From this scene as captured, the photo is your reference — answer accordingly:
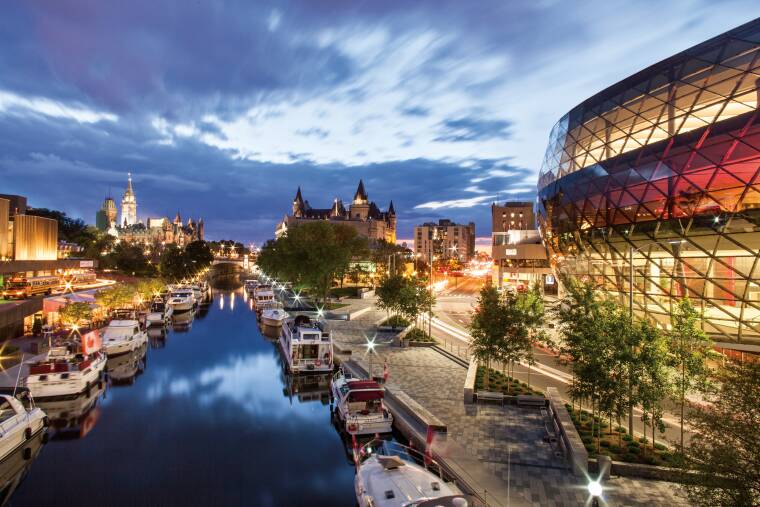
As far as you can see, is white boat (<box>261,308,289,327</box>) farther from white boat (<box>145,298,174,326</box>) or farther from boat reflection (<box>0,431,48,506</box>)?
boat reflection (<box>0,431,48,506</box>)

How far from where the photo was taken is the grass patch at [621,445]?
602 inches

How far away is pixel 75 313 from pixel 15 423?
76.3 ft

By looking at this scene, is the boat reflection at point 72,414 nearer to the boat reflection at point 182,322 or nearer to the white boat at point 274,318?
the white boat at point 274,318

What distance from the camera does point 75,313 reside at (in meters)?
38.8

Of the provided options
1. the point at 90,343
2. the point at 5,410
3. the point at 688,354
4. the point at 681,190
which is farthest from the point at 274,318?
the point at 688,354

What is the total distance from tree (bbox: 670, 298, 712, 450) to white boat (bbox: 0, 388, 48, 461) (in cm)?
2570

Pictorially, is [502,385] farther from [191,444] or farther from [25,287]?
[25,287]

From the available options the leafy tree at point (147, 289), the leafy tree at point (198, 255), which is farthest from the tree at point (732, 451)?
the leafy tree at point (198, 255)

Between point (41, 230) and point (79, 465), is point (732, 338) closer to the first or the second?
point (79, 465)

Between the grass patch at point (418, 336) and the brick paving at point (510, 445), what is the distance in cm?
680

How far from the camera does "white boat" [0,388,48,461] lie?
1772 cm

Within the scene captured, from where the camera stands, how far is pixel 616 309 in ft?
66.6

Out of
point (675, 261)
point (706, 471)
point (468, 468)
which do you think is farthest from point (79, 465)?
point (675, 261)

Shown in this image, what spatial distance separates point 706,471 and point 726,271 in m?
21.7
